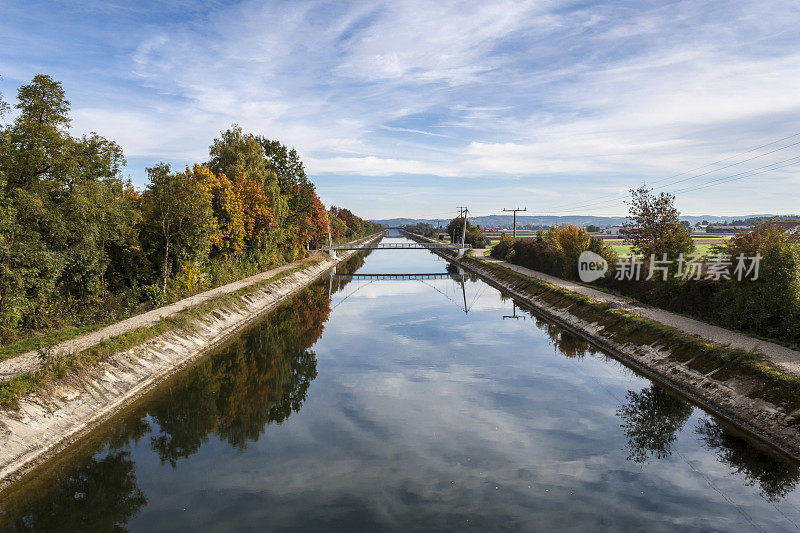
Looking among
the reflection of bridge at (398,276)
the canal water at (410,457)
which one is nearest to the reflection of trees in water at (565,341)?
the canal water at (410,457)

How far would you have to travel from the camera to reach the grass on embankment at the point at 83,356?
12922mm

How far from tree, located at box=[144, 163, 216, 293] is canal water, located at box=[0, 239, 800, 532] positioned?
10.7 metres

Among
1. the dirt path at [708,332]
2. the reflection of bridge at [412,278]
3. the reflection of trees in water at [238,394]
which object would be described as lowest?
the reflection of trees in water at [238,394]

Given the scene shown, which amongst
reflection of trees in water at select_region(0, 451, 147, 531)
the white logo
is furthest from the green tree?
the white logo

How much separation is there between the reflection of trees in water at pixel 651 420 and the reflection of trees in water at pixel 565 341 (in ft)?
18.9

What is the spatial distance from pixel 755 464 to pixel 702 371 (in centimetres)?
573

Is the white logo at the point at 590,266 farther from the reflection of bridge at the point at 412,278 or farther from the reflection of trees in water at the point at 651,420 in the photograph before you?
the reflection of trees in water at the point at 651,420

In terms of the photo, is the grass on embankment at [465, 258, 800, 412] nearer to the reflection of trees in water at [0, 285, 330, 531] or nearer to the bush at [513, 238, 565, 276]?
the bush at [513, 238, 565, 276]

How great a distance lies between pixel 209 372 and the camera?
20.7m

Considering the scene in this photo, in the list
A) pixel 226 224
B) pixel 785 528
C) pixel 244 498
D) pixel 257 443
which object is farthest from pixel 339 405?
pixel 226 224

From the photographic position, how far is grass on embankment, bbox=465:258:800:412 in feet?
46.6

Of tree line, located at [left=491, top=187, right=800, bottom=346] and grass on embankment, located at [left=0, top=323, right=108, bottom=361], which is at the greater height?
tree line, located at [left=491, top=187, right=800, bottom=346]

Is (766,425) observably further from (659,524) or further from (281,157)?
(281,157)

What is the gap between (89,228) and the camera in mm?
19188
